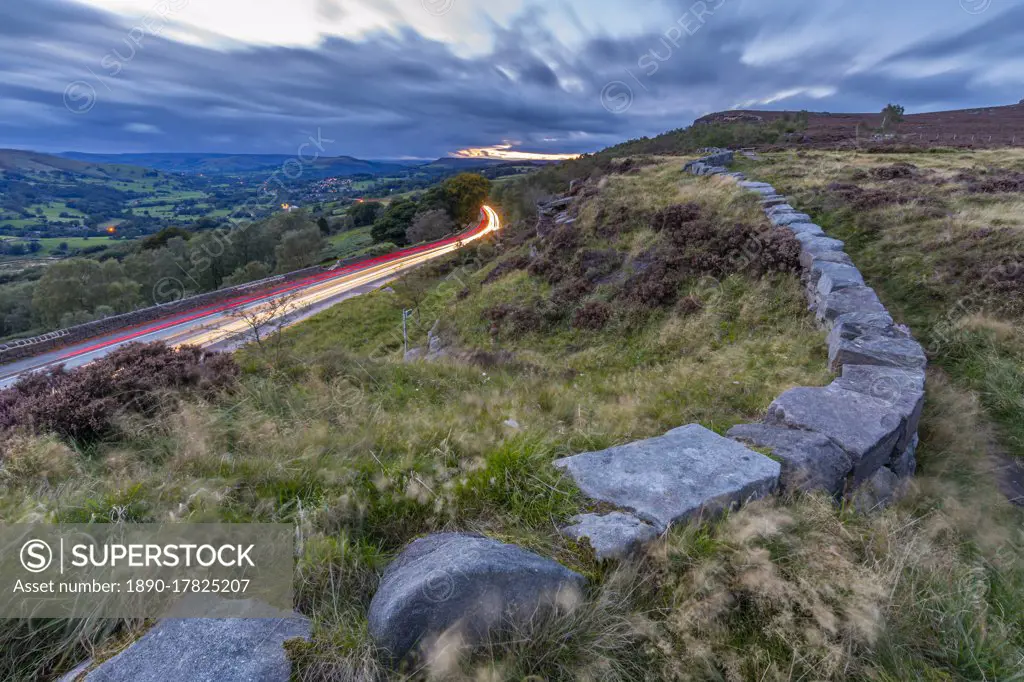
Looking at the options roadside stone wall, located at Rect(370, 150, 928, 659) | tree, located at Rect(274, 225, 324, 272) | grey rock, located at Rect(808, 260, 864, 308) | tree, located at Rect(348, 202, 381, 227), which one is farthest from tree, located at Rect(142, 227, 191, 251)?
roadside stone wall, located at Rect(370, 150, 928, 659)

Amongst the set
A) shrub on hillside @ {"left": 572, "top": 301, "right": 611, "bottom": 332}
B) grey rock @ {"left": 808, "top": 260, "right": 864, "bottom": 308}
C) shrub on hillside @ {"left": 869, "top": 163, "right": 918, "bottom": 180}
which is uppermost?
shrub on hillside @ {"left": 869, "top": 163, "right": 918, "bottom": 180}

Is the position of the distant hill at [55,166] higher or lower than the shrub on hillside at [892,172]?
higher

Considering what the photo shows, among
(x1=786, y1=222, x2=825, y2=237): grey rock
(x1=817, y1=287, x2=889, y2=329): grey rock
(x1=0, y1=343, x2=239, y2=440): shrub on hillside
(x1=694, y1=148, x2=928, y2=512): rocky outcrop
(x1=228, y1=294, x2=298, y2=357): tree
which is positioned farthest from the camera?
(x1=228, y1=294, x2=298, y2=357): tree

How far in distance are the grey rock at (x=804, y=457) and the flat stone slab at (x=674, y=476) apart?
9.6 inches

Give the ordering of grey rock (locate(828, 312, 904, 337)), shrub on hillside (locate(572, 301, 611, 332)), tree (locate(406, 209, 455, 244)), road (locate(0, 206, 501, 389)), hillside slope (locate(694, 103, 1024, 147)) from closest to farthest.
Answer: grey rock (locate(828, 312, 904, 337)) < shrub on hillside (locate(572, 301, 611, 332)) < road (locate(0, 206, 501, 389)) < hillside slope (locate(694, 103, 1024, 147)) < tree (locate(406, 209, 455, 244))

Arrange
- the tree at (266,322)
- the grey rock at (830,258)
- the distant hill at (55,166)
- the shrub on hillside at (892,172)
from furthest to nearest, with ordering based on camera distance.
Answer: the distant hill at (55,166) < the shrub on hillside at (892,172) < the tree at (266,322) < the grey rock at (830,258)

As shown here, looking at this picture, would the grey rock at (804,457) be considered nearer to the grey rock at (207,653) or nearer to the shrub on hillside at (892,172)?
the grey rock at (207,653)

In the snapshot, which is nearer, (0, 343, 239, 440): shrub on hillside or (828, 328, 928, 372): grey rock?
(0, 343, 239, 440): shrub on hillside

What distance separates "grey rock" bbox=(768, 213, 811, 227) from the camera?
1106 centimetres

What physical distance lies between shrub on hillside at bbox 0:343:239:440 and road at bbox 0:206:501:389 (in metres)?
6.73

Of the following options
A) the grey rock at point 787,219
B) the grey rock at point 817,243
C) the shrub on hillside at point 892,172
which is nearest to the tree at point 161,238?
the grey rock at point 787,219

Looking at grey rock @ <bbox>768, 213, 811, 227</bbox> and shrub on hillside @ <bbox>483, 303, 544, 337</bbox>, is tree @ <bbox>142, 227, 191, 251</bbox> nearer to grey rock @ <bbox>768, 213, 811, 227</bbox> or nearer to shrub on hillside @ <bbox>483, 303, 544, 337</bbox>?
shrub on hillside @ <bbox>483, 303, 544, 337</bbox>

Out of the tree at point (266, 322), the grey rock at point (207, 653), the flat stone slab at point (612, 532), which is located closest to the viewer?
the grey rock at point (207, 653)

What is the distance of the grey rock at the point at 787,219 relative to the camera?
11062mm
